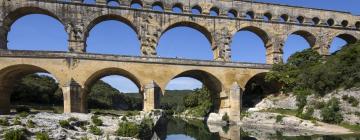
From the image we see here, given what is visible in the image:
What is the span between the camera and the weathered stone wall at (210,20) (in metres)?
39.3

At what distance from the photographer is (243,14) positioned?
45.8 m

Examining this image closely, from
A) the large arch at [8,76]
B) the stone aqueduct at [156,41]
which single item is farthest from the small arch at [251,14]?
the large arch at [8,76]

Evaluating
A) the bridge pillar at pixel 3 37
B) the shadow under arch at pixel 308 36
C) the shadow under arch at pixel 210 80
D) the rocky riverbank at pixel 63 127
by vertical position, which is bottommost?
the rocky riverbank at pixel 63 127

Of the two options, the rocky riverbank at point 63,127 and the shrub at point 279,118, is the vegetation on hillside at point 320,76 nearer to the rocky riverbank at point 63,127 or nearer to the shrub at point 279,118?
the shrub at point 279,118

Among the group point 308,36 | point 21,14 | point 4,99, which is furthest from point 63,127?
point 308,36

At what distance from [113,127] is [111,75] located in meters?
17.5

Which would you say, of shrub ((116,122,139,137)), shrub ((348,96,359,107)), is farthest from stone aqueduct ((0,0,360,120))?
shrub ((116,122,139,137))

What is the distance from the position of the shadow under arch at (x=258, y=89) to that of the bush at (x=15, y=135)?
3192cm

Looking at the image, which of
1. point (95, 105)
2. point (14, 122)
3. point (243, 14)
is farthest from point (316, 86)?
point (95, 105)

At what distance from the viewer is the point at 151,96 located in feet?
118

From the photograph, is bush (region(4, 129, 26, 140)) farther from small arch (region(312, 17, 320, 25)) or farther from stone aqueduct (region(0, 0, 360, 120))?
small arch (region(312, 17, 320, 25))

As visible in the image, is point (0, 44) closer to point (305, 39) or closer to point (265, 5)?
point (265, 5)

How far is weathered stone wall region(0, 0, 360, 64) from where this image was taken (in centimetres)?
3928

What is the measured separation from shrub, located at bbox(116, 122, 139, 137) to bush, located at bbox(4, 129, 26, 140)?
7.39 meters
